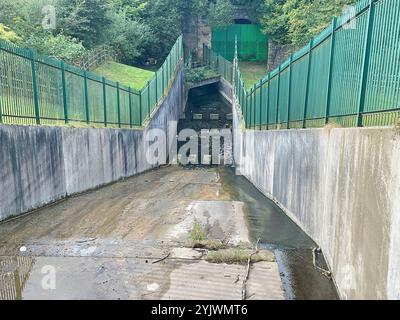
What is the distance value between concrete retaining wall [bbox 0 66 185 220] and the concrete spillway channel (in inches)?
17.4

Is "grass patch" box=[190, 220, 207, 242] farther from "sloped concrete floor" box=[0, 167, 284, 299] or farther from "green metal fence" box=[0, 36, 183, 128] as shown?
"green metal fence" box=[0, 36, 183, 128]

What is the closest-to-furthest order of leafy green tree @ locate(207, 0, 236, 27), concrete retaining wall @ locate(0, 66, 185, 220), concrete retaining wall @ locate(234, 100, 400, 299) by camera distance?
concrete retaining wall @ locate(234, 100, 400, 299), concrete retaining wall @ locate(0, 66, 185, 220), leafy green tree @ locate(207, 0, 236, 27)

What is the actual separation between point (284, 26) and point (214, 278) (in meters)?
32.0

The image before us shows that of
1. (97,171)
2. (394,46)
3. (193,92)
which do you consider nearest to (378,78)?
(394,46)

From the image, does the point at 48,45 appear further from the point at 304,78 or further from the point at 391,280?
the point at 391,280

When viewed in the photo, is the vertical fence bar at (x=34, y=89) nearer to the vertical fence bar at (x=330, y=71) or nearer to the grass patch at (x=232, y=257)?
the grass patch at (x=232, y=257)

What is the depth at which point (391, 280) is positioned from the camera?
2.66m

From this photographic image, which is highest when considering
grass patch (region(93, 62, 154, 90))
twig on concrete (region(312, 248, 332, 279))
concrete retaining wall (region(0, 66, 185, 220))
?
grass patch (region(93, 62, 154, 90))

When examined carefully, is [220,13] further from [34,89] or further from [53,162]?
[53,162]

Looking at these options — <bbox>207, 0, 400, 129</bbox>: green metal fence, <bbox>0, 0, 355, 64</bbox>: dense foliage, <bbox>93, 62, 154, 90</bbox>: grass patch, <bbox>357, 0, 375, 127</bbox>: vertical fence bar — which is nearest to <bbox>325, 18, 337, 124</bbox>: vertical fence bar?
<bbox>207, 0, 400, 129</bbox>: green metal fence

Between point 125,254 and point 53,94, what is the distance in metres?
5.61

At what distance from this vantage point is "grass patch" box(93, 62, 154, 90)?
76.7ft

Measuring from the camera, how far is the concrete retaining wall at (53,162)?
659cm

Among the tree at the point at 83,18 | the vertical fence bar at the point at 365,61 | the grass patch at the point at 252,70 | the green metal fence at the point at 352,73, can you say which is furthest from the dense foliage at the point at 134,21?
the vertical fence bar at the point at 365,61
